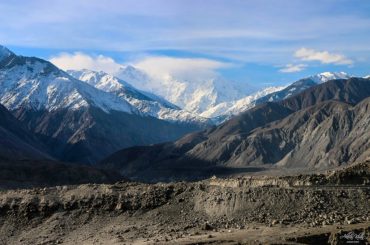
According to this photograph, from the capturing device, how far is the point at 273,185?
4353cm

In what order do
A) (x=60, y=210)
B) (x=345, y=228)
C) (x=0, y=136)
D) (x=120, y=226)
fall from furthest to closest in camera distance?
(x=0, y=136) → (x=60, y=210) → (x=120, y=226) → (x=345, y=228)

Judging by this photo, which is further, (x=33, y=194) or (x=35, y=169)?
(x=35, y=169)

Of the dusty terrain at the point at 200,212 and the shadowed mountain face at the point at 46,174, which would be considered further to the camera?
the shadowed mountain face at the point at 46,174

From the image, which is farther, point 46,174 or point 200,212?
point 46,174

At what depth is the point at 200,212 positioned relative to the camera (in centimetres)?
4112

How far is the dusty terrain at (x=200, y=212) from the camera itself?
3491cm

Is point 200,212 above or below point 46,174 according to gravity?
above

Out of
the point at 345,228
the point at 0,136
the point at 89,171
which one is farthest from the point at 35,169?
the point at 345,228

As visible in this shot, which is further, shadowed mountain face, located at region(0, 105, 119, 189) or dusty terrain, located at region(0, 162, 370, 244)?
shadowed mountain face, located at region(0, 105, 119, 189)

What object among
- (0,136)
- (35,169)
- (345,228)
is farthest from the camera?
(0,136)

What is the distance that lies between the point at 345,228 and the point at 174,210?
12.6 metres

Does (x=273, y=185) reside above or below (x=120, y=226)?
above

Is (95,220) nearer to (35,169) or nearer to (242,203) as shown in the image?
(242,203)

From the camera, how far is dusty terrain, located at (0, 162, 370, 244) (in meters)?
34.9
